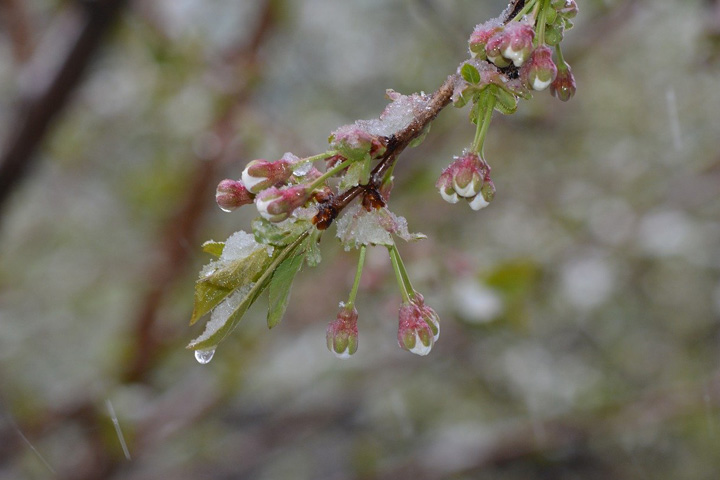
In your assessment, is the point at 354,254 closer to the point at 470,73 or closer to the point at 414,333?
the point at 414,333

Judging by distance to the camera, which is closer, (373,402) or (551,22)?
(551,22)

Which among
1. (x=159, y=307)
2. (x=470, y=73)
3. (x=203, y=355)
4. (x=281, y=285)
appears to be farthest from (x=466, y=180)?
(x=159, y=307)

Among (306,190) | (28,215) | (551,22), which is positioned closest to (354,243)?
(306,190)

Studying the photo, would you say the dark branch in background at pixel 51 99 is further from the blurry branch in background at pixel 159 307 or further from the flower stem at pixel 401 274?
the flower stem at pixel 401 274

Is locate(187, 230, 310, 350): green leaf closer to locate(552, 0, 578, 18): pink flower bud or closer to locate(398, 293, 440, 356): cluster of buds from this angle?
locate(398, 293, 440, 356): cluster of buds

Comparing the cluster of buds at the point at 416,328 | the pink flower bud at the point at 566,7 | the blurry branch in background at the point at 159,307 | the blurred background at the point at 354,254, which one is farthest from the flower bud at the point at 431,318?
the blurry branch in background at the point at 159,307

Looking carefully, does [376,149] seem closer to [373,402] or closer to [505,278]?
[505,278]
